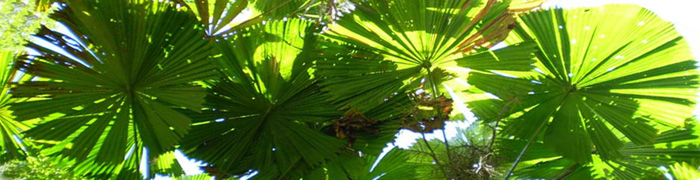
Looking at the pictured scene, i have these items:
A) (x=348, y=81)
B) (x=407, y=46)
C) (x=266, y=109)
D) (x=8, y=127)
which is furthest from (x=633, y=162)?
(x=8, y=127)

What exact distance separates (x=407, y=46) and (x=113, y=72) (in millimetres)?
1074

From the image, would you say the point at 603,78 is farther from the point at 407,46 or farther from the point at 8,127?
the point at 8,127

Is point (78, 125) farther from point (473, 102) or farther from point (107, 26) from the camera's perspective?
point (473, 102)

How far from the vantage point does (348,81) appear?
2525 millimetres

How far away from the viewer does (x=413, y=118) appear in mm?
2547

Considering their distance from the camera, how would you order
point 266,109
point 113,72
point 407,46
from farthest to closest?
point 266,109
point 113,72
point 407,46

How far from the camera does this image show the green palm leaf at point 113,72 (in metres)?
2.49

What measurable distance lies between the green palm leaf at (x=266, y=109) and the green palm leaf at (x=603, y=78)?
0.66 m

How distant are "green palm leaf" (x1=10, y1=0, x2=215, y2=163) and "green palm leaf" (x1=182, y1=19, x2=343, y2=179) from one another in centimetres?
20

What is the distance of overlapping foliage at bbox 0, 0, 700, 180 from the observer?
2457mm

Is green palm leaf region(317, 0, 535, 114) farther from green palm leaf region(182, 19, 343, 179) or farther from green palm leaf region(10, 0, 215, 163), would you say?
green palm leaf region(10, 0, 215, 163)

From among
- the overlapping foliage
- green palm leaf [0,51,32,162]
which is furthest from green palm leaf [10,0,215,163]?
green palm leaf [0,51,32,162]

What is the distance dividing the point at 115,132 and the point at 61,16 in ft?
1.54

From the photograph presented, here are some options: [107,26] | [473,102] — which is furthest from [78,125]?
[473,102]
